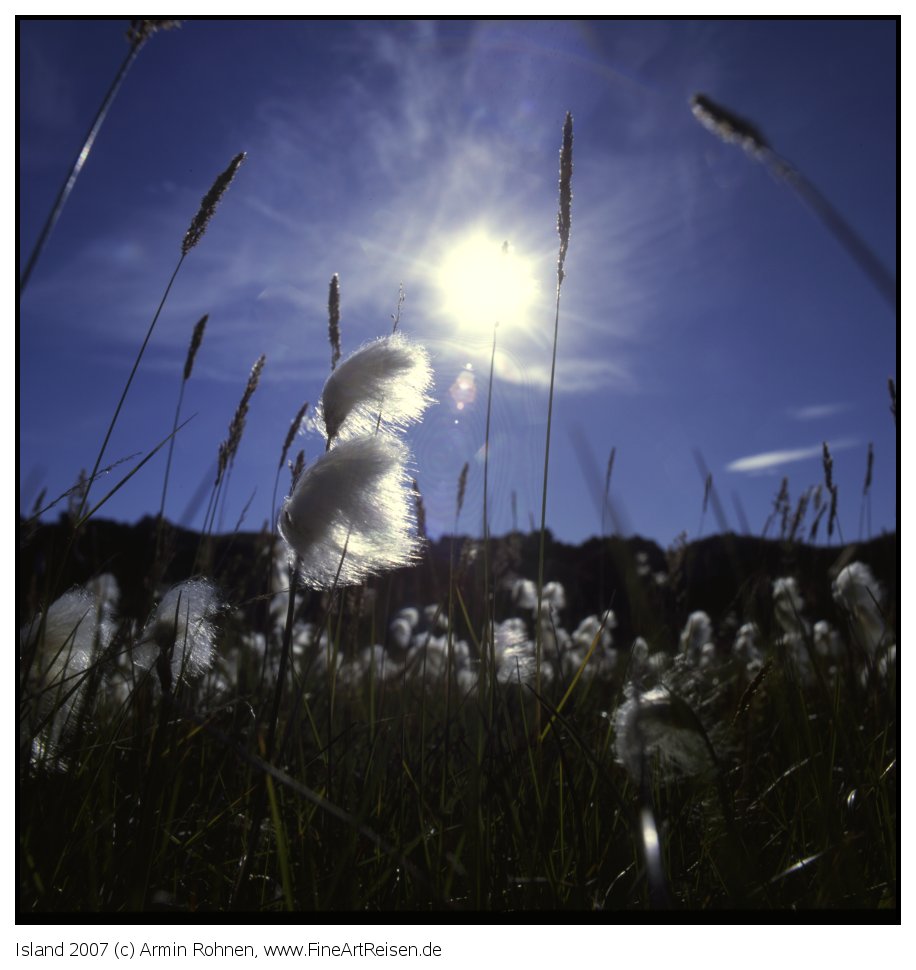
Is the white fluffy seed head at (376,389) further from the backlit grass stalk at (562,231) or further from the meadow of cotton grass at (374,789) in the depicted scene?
the backlit grass stalk at (562,231)

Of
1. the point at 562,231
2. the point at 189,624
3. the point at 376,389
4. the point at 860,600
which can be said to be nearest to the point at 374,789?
the point at 189,624

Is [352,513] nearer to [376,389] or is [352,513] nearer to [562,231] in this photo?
[376,389]

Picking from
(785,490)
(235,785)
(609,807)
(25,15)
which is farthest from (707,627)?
(25,15)

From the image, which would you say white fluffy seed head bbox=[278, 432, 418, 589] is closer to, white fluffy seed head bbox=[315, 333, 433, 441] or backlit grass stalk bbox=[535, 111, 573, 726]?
white fluffy seed head bbox=[315, 333, 433, 441]

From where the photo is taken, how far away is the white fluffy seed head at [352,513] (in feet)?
4.64

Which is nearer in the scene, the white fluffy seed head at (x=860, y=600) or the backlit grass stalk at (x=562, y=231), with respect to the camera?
the backlit grass stalk at (x=562, y=231)

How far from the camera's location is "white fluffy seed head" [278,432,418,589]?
1414mm

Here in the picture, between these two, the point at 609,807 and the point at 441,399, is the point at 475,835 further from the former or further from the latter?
the point at 441,399

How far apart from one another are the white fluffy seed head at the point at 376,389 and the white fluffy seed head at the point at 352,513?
103 millimetres

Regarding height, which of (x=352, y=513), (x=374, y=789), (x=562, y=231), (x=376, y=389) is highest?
(x=562, y=231)

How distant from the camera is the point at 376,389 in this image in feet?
5.32

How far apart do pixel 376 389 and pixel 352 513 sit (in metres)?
→ 0.34

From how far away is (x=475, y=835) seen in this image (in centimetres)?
118

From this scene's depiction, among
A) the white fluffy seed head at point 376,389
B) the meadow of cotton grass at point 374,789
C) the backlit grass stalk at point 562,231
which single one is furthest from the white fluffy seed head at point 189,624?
the backlit grass stalk at point 562,231
